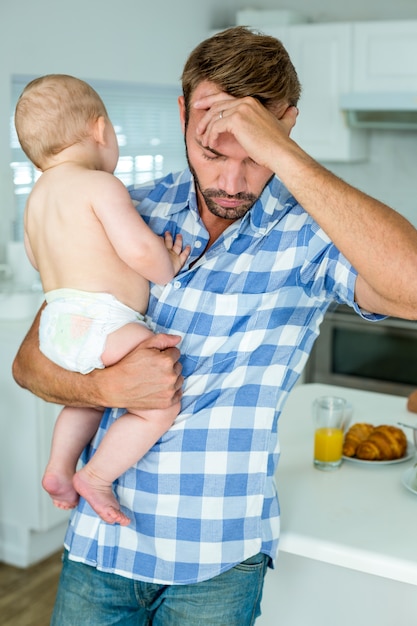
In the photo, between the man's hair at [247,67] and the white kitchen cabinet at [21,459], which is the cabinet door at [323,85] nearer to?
the white kitchen cabinet at [21,459]

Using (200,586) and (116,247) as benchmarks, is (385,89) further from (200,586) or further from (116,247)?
(200,586)

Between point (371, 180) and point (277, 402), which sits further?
point (371, 180)

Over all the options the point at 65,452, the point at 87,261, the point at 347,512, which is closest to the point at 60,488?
the point at 65,452

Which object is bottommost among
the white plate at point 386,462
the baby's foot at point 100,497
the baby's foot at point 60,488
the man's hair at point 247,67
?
the white plate at point 386,462

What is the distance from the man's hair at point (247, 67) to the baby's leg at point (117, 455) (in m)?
0.56

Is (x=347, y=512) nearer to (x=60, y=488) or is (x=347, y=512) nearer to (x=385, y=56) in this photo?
(x=60, y=488)

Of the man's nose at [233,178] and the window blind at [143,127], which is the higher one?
the man's nose at [233,178]

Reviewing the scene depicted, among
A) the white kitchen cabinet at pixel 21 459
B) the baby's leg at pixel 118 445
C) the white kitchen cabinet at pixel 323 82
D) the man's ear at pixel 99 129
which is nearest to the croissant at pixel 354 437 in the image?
the baby's leg at pixel 118 445

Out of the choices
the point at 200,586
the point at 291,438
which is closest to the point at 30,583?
the point at 291,438

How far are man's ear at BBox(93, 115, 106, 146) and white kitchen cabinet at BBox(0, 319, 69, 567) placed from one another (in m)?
1.63

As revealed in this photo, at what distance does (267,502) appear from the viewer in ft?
4.82

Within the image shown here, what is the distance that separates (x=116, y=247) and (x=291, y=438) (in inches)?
30.3

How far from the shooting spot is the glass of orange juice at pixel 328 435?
185 cm

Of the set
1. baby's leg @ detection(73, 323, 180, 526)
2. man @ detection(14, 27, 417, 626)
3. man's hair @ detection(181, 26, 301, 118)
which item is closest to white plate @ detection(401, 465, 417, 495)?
man @ detection(14, 27, 417, 626)
